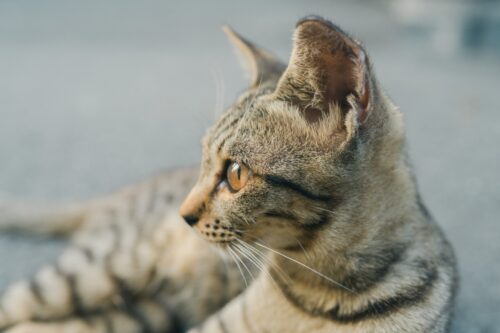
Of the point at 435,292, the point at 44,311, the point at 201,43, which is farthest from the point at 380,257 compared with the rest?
the point at 201,43

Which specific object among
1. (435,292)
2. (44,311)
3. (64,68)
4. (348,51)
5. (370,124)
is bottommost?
(64,68)

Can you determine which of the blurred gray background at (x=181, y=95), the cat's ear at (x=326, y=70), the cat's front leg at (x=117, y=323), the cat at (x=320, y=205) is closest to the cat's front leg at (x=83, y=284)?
the cat's front leg at (x=117, y=323)

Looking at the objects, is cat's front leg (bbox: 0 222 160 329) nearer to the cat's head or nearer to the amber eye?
the cat's head

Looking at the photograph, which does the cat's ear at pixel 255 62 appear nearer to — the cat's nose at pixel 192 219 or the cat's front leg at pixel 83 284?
the cat's nose at pixel 192 219

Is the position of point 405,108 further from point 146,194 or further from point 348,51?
point 348,51

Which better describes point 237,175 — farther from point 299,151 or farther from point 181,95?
point 181,95

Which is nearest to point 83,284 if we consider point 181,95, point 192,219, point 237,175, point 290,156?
point 192,219

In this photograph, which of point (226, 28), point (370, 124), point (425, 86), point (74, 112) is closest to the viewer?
point (370, 124)

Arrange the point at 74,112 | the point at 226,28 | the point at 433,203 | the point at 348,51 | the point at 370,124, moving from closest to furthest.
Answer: the point at 348,51
the point at 370,124
the point at 226,28
the point at 433,203
the point at 74,112
